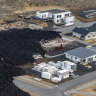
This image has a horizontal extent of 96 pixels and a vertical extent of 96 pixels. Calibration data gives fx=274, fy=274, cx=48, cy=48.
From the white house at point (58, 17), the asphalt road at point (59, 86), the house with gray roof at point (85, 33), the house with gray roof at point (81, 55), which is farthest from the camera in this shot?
the white house at point (58, 17)

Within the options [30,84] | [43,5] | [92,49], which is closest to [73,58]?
[92,49]

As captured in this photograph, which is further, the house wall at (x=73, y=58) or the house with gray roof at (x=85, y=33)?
the house with gray roof at (x=85, y=33)

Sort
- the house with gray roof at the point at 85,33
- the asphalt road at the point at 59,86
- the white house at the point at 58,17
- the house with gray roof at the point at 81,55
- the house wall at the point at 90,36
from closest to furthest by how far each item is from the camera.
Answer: the asphalt road at the point at 59,86
the house with gray roof at the point at 81,55
the house with gray roof at the point at 85,33
the house wall at the point at 90,36
the white house at the point at 58,17

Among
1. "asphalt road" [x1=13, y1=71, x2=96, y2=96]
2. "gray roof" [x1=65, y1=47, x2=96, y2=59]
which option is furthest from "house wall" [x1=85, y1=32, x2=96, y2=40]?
"asphalt road" [x1=13, y1=71, x2=96, y2=96]

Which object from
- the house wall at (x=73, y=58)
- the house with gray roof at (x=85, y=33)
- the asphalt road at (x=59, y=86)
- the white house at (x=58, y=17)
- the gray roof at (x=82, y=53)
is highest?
the white house at (x=58, y=17)

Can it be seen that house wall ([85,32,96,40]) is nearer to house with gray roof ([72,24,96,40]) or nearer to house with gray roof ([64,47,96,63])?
house with gray roof ([72,24,96,40])

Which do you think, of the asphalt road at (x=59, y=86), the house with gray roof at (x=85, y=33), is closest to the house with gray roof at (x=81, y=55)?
the asphalt road at (x=59, y=86)

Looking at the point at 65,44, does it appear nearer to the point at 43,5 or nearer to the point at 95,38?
the point at 95,38

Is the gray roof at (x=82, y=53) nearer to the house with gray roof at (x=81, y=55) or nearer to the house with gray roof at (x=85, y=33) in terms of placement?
the house with gray roof at (x=81, y=55)
